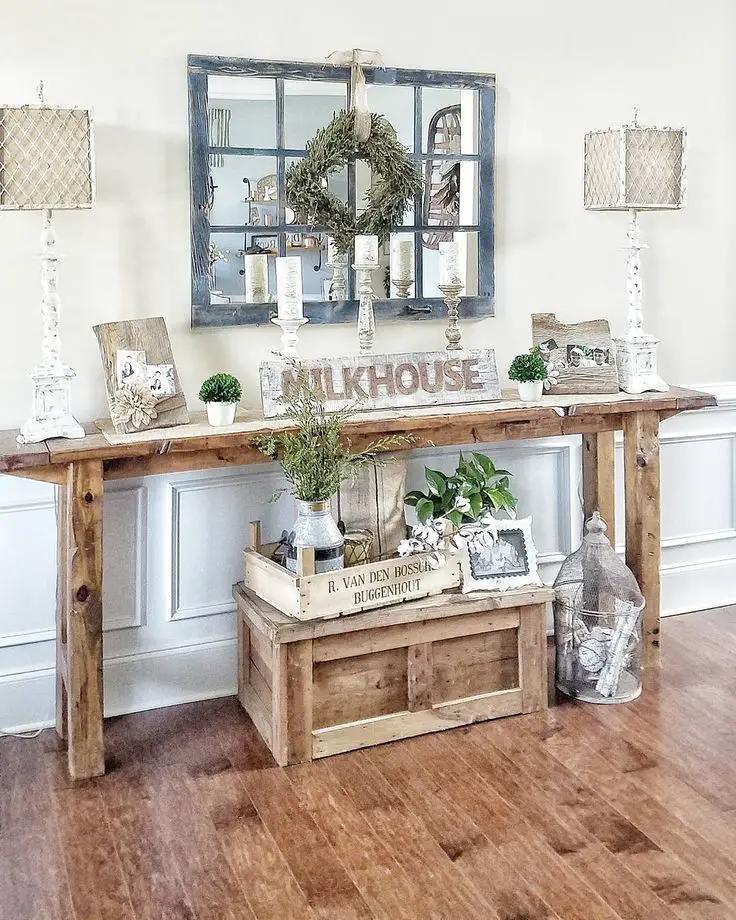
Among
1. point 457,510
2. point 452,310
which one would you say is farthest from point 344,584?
point 452,310

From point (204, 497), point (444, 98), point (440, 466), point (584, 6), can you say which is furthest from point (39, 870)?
point (584, 6)

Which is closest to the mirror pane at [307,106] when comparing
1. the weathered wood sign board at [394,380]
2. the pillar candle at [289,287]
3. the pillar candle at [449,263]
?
the pillar candle at [289,287]

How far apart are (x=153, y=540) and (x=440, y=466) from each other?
96 cm

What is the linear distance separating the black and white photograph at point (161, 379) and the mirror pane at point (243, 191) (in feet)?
1.61

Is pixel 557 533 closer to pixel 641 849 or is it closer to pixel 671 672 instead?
pixel 671 672

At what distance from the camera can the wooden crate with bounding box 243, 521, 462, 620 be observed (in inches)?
108

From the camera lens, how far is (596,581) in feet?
10.4

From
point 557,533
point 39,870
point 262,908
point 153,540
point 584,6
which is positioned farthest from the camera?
point 557,533

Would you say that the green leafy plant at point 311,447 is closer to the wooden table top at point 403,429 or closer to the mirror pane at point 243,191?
the wooden table top at point 403,429

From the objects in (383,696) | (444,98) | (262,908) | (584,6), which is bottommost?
(262,908)

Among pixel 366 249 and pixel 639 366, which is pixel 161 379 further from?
pixel 639 366

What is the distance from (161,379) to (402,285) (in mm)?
866

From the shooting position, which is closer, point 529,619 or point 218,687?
point 529,619

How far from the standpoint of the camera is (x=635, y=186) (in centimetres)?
314
